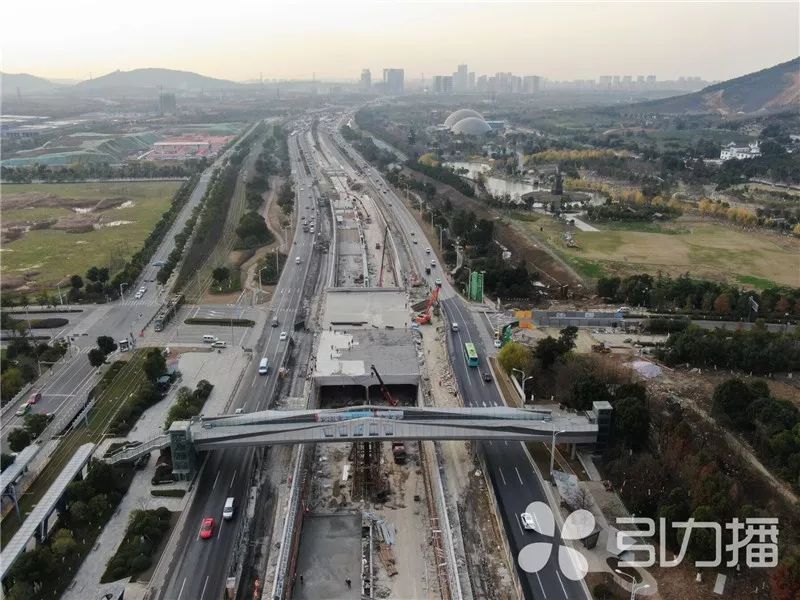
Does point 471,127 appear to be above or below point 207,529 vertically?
above

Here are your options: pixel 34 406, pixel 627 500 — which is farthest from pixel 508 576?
pixel 34 406

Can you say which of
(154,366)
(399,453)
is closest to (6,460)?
(154,366)

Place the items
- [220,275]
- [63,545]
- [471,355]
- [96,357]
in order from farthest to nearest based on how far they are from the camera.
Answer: [220,275]
[471,355]
[96,357]
[63,545]

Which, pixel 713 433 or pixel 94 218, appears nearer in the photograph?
pixel 713 433

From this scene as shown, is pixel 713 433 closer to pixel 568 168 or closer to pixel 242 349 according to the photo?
pixel 242 349

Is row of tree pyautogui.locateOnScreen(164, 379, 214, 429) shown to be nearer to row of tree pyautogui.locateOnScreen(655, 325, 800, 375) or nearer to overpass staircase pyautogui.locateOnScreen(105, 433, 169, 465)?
overpass staircase pyautogui.locateOnScreen(105, 433, 169, 465)

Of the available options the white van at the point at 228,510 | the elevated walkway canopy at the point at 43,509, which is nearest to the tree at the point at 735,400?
→ the white van at the point at 228,510

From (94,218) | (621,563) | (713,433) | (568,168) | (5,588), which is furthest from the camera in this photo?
(568,168)

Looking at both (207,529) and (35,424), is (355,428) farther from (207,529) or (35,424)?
(35,424)
